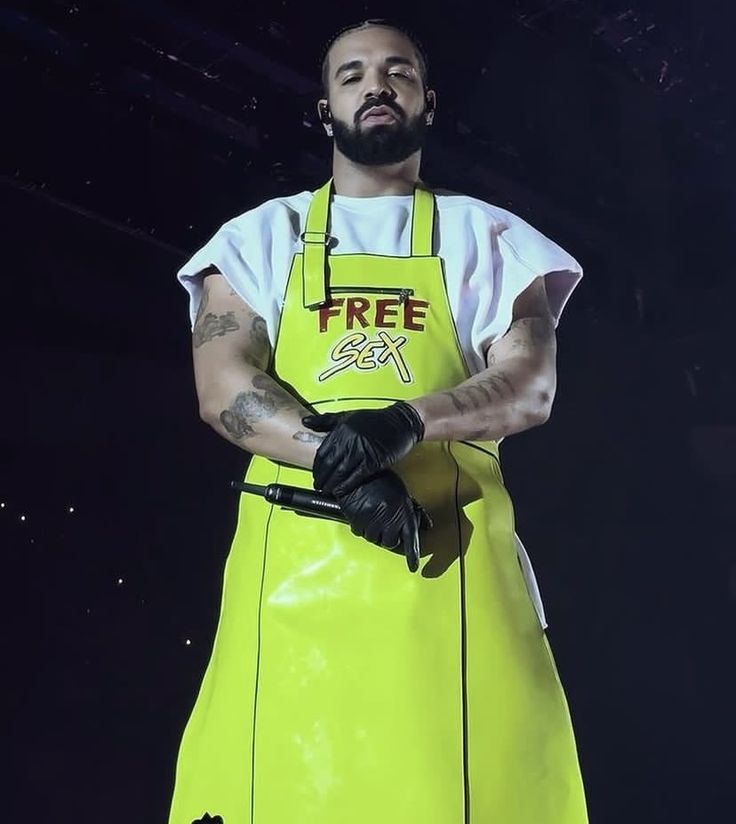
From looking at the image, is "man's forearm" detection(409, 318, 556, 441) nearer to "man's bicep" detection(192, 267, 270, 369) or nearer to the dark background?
"man's bicep" detection(192, 267, 270, 369)

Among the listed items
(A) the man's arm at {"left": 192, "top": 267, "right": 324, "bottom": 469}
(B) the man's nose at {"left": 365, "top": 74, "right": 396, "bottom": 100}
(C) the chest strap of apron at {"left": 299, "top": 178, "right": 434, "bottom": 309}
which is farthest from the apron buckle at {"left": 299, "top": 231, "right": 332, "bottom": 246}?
(B) the man's nose at {"left": 365, "top": 74, "right": 396, "bottom": 100}

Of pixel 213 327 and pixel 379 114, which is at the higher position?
pixel 379 114

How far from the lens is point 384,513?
A: 3.55 ft

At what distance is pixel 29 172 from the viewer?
6.24ft

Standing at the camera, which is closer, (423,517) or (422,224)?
(423,517)

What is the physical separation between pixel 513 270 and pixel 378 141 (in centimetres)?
24

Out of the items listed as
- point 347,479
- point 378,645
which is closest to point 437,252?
point 347,479

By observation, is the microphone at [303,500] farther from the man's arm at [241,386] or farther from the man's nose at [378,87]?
the man's nose at [378,87]

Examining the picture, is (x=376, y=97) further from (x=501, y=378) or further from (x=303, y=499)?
(x=303, y=499)

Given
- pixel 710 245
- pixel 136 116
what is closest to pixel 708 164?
pixel 710 245

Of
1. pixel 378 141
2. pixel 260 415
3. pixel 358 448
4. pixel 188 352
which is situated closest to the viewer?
pixel 358 448

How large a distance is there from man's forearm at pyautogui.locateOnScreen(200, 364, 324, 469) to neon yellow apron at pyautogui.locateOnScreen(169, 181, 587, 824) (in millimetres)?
35

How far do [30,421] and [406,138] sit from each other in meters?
0.80

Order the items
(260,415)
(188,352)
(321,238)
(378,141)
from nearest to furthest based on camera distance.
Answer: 1. (260,415)
2. (321,238)
3. (378,141)
4. (188,352)
